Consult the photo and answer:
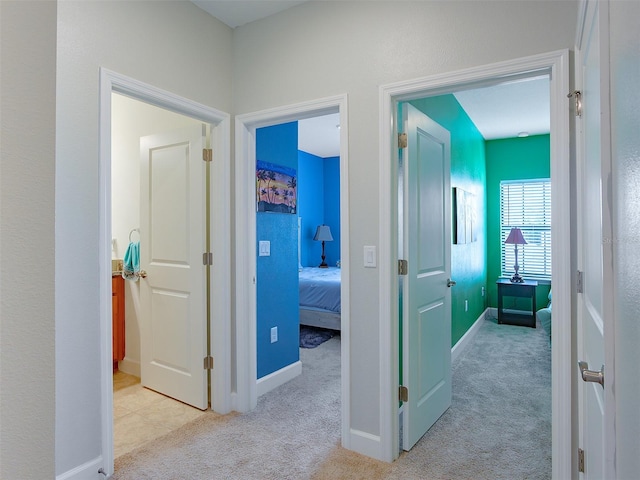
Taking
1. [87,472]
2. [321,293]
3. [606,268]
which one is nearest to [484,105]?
[321,293]

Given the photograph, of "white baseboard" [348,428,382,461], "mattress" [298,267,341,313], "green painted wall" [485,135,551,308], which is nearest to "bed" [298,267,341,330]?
"mattress" [298,267,341,313]

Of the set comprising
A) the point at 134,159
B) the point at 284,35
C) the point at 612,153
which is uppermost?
the point at 284,35

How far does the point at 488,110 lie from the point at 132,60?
3.90 metres

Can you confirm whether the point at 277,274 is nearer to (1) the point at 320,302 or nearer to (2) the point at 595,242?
(1) the point at 320,302

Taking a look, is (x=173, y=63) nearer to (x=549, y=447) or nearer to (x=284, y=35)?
(x=284, y=35)

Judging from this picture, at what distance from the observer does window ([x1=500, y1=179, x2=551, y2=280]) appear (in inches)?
225

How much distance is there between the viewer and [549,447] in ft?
7.37

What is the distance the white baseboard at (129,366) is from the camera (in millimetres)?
3404

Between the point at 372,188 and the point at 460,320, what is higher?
the point at 372,188

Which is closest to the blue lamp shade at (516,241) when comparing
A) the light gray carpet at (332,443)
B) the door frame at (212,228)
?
the light gray carpet at (332,443)

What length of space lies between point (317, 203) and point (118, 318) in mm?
4378

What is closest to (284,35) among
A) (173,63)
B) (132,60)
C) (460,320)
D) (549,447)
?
(173,63)

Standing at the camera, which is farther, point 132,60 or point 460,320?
point 460,320

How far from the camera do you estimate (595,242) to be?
1.25 metres
